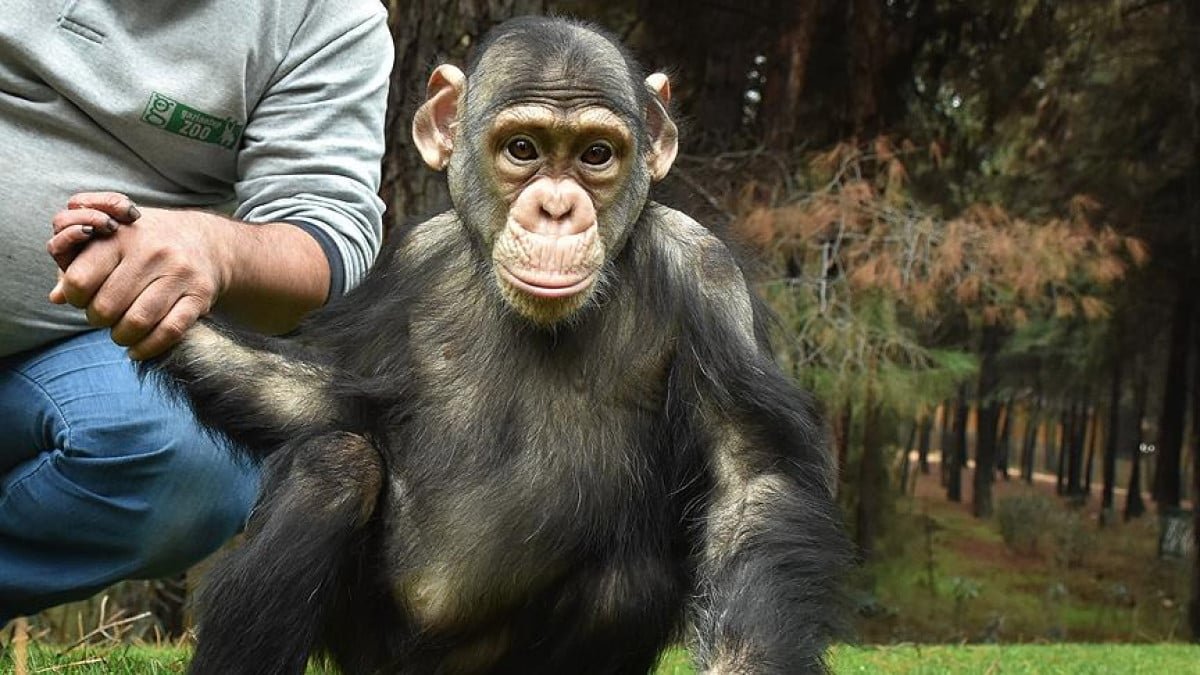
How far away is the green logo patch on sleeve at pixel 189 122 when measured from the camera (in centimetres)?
409

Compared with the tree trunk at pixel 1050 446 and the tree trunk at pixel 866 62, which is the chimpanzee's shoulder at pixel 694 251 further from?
the tree trunk at pixel 1050 446

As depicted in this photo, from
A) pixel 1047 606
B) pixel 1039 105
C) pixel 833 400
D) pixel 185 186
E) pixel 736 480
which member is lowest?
pixel 1047 606

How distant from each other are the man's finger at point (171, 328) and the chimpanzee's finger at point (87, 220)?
234 mm

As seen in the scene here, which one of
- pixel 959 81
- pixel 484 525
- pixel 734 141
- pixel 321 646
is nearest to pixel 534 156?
pixel 484 525

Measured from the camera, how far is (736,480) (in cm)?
324

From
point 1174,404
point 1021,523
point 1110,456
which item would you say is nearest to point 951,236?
point 1174,404

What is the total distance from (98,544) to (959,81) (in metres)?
8.45

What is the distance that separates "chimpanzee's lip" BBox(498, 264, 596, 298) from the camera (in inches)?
121

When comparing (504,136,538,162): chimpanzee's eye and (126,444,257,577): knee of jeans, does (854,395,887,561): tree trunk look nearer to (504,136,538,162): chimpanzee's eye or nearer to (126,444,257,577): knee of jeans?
(126,444,257,577): knee of jeans

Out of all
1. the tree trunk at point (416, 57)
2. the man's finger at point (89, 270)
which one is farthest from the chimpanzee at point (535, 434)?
the tree trunk at point (416, 57)

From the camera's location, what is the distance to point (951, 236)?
8031mm

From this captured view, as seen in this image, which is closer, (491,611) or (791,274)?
(491,611)

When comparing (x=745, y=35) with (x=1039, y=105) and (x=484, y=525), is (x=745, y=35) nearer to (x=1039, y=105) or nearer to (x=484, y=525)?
(x=1039, y=105)

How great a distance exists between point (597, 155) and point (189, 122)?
1491 millimetres
